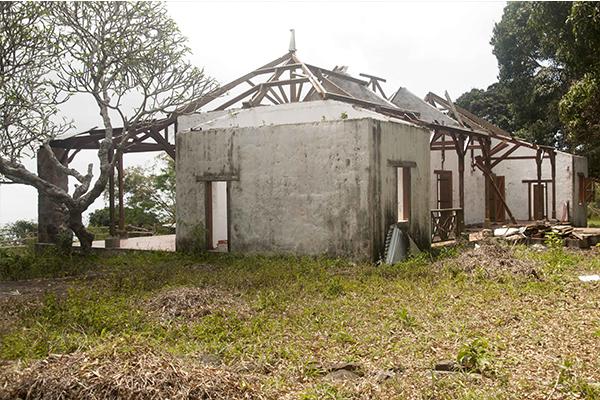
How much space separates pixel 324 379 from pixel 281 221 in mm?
7147

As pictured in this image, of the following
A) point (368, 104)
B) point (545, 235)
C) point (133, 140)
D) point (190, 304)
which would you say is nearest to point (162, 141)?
point (133, 140)

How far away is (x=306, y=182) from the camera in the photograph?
11305mm

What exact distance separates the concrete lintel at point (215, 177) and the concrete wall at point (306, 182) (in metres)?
0.02

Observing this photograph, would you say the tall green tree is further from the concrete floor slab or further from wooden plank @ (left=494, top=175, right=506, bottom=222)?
the concrete floor slab

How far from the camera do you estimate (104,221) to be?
24297 mm

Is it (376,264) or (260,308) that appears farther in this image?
(376,264)

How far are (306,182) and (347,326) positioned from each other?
5.51 metres

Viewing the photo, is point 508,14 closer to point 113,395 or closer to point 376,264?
point 376,264

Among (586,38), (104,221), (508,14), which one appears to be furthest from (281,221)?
(508,14)

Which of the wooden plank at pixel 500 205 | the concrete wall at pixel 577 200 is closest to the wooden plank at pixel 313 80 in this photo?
the wooden plank at pixel 500 205

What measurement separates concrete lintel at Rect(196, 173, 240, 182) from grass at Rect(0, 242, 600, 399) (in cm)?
285

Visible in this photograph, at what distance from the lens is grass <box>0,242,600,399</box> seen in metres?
4.39

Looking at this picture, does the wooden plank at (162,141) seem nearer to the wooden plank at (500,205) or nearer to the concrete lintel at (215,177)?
the concrete lintel at (215,177)

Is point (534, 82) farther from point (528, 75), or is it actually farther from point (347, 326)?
point (347, 326)
